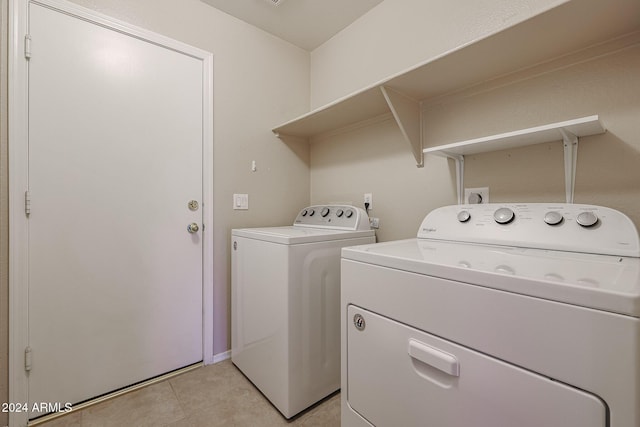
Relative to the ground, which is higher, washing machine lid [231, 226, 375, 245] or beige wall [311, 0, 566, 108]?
beige wall [311, 0, 566, 108]

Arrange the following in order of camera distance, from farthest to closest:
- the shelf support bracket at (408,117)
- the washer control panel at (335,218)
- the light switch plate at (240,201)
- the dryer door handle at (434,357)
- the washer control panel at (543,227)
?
the light switch plate at (240,201) → the washer control panel at (335,218) → the shelf support bracket at (408,117) → the washer control panel at (543,227) → the dryer door handle at (434,357)

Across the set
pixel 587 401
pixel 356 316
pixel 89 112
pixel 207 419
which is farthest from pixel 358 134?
pixel 207 419

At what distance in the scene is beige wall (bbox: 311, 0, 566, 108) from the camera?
1.32m

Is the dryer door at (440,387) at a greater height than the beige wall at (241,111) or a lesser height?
lesser

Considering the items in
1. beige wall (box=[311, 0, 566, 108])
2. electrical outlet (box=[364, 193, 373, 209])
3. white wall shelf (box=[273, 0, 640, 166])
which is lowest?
electrical outlet (box=[364, 193, 373, 209])

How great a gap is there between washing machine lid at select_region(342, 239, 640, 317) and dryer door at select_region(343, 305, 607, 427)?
18 cm

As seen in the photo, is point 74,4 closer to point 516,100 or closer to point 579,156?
point 516,100

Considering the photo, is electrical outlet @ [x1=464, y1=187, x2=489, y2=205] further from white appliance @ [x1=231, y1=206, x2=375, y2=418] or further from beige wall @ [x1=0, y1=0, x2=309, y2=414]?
beige wall @ [x1=0, y1=0, x2=309, y2=414]

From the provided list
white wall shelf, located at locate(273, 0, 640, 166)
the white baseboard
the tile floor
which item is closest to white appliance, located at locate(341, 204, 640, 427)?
the tile floor

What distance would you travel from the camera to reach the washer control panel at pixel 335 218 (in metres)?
1.67

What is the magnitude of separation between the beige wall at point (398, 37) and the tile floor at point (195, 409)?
1.96 m

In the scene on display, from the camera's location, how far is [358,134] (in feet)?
6.40

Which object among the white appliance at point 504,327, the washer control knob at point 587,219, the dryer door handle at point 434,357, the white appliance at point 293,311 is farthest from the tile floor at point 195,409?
the washer control knob at point 587,219

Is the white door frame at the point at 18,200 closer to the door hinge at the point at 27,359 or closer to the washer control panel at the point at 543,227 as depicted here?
the door hinge at the point at 27,359
